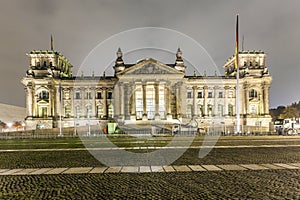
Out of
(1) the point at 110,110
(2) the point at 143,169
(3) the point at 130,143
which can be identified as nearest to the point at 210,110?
(1) the point at 110,110

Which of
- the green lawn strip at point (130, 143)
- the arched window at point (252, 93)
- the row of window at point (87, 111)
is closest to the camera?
the green lawn strip at point (130, 143)

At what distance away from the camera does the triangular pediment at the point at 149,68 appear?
7188cm

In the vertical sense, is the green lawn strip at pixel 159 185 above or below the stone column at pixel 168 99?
below

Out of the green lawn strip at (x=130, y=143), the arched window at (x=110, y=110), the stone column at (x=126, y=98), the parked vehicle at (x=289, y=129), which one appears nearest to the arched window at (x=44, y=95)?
the arched window at (x=110, y=110)

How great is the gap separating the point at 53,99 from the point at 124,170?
74.2 metres

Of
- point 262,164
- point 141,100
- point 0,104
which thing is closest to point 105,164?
point 262,164

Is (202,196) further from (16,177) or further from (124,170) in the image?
(16,177)

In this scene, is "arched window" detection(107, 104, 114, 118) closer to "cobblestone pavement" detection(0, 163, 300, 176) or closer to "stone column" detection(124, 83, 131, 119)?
"stone column" detection(124, 83, 131, 119)

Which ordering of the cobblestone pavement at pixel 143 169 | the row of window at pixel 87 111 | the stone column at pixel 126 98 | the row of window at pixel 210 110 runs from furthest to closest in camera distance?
the row of window at pixel 87 111 < the row of window at pixel 210 110 < the stone column at pixel 126 98 < the cobblestone pavement at pixel 143 169

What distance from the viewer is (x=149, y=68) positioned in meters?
72.4

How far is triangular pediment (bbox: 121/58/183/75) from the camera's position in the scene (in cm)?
7188

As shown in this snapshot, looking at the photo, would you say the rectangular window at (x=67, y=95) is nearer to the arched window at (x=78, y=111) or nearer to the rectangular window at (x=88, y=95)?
the arched window at (x=78, y=111)

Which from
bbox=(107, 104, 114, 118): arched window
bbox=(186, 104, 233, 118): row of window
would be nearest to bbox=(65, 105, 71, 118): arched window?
bbox=(107, 104, 114, 118): arched window

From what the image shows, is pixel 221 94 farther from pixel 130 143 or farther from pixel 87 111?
pixel 130 143
